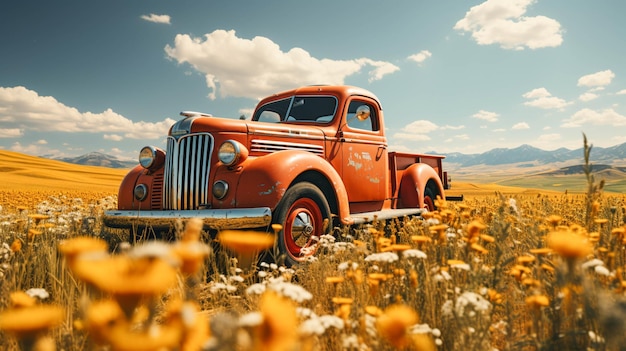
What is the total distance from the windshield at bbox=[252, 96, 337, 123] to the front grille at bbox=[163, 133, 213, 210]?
170cm

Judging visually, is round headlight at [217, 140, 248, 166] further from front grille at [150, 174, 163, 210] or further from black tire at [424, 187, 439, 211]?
black tire at [424, 187, 439, 211]

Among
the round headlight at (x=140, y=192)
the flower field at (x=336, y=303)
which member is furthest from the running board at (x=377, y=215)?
the round headlight at (x=140, y=192)

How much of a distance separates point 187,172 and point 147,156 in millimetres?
865

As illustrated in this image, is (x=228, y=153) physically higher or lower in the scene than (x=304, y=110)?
lower

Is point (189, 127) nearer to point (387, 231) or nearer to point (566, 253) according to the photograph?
point (387, 231)

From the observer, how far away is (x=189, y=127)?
389cm

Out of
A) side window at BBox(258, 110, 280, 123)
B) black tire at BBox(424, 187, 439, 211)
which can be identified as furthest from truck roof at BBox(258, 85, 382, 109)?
black tire at BBox(424, 187, 439, 211)

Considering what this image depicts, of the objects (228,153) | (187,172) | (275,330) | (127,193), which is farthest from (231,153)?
(275,330)

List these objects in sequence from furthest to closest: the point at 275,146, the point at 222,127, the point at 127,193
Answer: the point at 127,193 → the point at 275,146 → the point at 222,127

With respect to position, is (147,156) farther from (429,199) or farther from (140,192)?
(429,199)

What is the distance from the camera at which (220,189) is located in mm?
3512

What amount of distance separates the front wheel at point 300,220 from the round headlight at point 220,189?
55cm

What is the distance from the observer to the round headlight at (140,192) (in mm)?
4230

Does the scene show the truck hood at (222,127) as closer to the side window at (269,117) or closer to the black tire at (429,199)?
the side window at (269,117)
